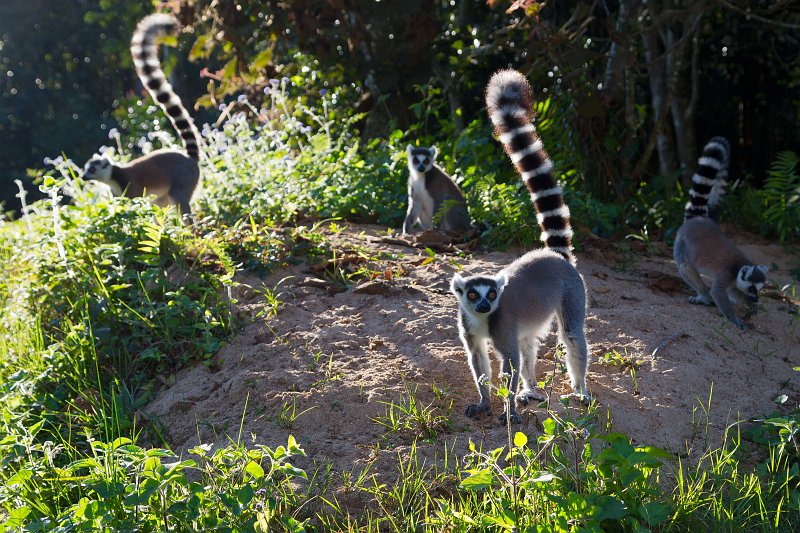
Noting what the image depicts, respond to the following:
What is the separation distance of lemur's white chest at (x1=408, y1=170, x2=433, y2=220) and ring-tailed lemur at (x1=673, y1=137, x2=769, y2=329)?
2.16 meters

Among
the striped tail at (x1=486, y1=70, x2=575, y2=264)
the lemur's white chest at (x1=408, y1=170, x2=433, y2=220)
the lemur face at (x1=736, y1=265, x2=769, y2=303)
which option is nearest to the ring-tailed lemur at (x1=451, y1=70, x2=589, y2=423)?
the striped tail at (x1=486, y1=70, x2=575, y2=264)

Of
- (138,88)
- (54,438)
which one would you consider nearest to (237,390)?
(54,438)

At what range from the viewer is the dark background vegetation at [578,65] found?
810 cm

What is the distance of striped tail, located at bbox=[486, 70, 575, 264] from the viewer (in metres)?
4.52

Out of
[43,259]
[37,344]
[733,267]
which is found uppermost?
[43,259]

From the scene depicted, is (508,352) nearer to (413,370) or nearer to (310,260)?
(413,370)

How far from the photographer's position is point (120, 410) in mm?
4418

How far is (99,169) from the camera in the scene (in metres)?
8.05

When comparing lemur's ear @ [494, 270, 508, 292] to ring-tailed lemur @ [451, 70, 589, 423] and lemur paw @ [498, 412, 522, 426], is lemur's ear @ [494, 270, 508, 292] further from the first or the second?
→ lemur paw @ [498, 412, 522, 426]

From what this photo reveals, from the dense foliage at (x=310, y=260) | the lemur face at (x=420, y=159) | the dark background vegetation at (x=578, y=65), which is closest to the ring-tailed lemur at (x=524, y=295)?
the dense foliage at (x=310, y=260)

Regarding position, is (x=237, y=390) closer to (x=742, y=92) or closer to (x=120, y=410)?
(x=120, y=410)

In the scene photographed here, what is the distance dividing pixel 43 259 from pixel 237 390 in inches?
92.2

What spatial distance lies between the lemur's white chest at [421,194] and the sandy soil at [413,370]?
1573 millimetres

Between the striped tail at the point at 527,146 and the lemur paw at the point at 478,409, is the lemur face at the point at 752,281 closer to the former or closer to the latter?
the striped tail at the point at 527,146
